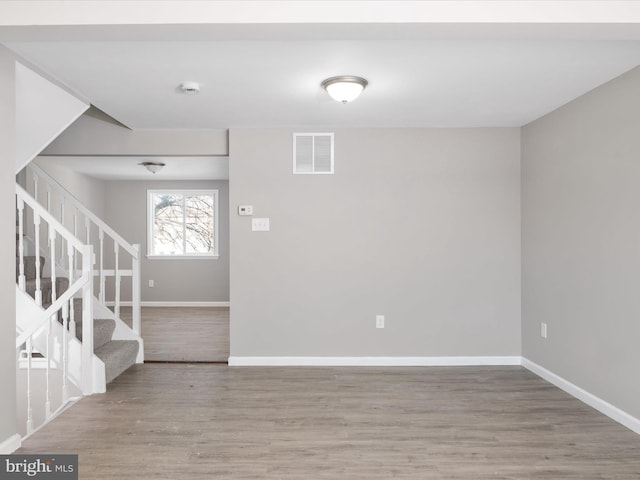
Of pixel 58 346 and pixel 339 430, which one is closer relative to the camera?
pixel 339 430

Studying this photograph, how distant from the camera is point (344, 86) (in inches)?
107

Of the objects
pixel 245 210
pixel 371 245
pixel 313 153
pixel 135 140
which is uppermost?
pixel 135 140

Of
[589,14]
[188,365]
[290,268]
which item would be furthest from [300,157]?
[589,14]

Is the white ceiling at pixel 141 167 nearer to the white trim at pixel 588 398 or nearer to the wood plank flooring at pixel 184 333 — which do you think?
the wood plank flooring at pixel 184 333

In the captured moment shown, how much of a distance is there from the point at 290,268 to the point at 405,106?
68.8 inches

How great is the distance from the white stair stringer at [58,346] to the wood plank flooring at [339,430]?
178mm

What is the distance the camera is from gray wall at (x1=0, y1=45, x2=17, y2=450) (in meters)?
2.20

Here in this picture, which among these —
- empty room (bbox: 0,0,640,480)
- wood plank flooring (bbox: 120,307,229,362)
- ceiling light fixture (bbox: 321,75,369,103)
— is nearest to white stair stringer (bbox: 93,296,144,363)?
empty room (bbox: 0,0,640,480)

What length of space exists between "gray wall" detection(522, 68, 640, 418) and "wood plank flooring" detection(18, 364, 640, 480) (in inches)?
12.8

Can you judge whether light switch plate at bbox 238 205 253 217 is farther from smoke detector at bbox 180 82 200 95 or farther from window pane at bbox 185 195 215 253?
window pane at bbox 185 195 215 253

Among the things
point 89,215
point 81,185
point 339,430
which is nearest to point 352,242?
point 339,430

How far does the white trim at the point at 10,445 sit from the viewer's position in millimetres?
2196

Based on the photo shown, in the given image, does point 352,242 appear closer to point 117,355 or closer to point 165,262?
point 117,355

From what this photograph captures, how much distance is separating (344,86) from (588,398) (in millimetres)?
2781
